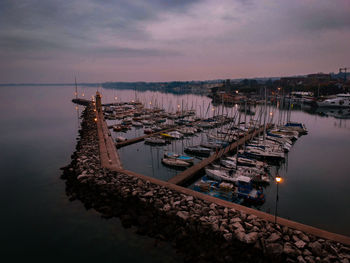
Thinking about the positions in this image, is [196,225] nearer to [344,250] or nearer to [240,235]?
[240,235]

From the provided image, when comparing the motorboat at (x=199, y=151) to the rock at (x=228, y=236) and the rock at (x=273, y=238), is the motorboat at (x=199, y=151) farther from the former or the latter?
the rock at (x=273, y=238)

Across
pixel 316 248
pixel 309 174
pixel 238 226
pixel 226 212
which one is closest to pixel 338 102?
pixel 309 174

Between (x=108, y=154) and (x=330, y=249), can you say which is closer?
(x=330, y=249)

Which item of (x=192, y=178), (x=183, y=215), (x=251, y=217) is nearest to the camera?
(x=251, y=217)

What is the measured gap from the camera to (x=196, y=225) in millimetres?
13203

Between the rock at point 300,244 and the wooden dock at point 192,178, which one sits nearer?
the rock at point 300,244

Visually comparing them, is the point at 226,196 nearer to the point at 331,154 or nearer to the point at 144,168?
the point at 144,168

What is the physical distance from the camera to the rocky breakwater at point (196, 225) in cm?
1091

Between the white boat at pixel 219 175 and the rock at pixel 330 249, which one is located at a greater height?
the rock at pixel 330 249

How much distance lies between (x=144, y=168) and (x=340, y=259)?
65.4 ft

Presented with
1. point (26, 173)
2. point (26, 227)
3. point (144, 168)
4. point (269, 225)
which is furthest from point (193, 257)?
point (26, 173)

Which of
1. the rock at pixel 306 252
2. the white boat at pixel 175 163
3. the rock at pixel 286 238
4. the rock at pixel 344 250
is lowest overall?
the white boat at pixel 175 163

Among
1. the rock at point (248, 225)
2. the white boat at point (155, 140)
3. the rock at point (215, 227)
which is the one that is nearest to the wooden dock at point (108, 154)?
the white boat at point (155, 140)

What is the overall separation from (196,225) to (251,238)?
3.22m
